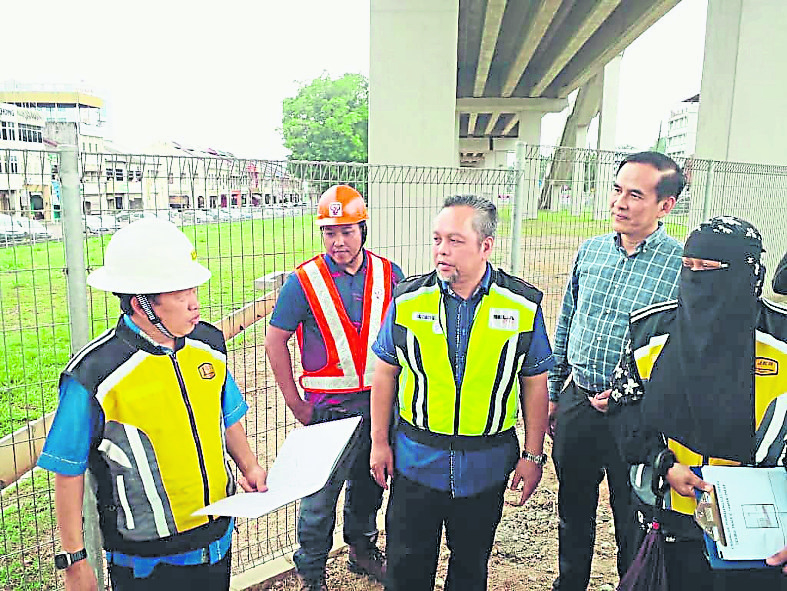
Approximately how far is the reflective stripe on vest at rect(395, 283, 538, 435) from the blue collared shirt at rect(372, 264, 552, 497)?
31mm

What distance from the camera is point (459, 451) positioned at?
8.30 ft

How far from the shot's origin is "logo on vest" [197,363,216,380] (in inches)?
82.4

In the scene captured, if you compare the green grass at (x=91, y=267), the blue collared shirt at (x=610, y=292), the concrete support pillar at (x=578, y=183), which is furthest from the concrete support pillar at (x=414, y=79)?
the blue collared shirt at (x=610, y=292)

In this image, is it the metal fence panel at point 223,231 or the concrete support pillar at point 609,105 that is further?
the concrete support pillar at point 609,105

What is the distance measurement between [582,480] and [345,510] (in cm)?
135

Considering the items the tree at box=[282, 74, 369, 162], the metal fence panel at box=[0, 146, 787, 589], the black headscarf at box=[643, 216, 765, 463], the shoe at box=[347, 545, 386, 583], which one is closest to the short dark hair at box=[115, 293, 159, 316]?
the metal fence panel at box=[0, 146, 787, 589]

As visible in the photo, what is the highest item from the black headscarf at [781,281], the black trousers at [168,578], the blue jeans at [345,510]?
the black headscarf at [781,281]

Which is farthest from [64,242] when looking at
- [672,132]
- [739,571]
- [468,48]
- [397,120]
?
[672,132]

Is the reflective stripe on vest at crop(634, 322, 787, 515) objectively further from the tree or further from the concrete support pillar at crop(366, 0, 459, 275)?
the tree

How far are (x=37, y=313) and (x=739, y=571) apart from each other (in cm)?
289

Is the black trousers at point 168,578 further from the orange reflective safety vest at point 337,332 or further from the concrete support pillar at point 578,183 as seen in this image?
the concrete support pillar at point 578,183

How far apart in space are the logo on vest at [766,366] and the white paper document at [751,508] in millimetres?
302

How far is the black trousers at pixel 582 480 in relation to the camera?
2939mm

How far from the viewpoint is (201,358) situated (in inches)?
82.9
